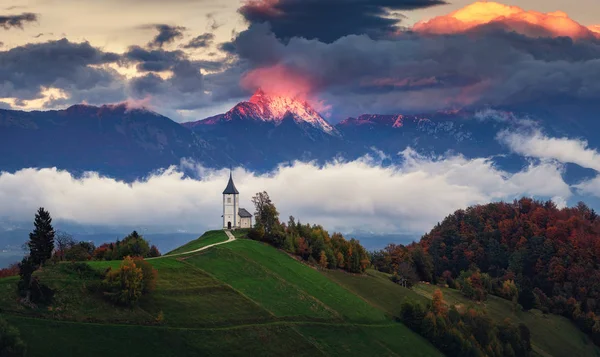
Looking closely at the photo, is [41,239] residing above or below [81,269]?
above

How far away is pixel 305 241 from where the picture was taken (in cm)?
17975

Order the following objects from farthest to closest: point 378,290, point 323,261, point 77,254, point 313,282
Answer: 1. point 323,261
2. point 378,290
3. point 313,282
4. point 77,254

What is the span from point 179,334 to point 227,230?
3302 inches

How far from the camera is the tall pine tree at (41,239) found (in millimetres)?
109125

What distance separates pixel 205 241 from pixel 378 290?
4252 centimetres

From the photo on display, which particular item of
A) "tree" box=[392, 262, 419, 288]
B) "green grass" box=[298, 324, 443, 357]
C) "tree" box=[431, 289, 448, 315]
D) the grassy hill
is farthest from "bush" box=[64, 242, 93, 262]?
"tree" box=[392, 262, 419, 288]

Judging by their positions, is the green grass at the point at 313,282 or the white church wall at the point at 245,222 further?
the white church wall at the point at 245,222

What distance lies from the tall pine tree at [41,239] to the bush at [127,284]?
33.2 ft

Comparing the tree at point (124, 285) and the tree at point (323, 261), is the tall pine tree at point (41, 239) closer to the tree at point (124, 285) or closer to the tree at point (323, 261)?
the tree at point (124, 285)

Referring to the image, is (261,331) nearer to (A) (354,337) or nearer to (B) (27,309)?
(A) (354,337)

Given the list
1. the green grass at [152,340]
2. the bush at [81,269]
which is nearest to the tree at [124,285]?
the bush at [81,269]

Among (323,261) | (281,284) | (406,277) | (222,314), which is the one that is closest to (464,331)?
(406,277)

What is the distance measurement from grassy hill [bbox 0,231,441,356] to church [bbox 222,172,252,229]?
22259 mm

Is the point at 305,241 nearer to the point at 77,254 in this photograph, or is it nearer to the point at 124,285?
the point at 77,254
